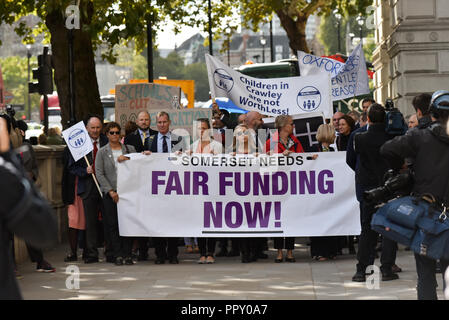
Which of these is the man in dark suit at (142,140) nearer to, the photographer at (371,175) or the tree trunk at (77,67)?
the photographer at (371,175)

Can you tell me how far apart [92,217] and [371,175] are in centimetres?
406

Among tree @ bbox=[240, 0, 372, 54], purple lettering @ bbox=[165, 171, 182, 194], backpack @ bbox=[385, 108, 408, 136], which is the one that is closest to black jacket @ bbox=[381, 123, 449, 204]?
backpack @ bbox=[385, 108, 408, 136]

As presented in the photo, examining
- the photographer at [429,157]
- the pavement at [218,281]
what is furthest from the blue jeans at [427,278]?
the pavement at [218,281]

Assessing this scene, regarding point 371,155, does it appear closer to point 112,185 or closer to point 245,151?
point 245,151

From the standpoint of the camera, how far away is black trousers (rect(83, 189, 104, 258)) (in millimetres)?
12379

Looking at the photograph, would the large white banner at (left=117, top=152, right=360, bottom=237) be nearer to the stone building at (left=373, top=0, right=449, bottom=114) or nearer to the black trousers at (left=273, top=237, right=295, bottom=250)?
the black trousers at (left=273, top=237, right=295, bottom=250)

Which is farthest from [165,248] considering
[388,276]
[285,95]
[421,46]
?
[421,46]

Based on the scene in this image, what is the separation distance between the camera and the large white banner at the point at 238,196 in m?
11.9

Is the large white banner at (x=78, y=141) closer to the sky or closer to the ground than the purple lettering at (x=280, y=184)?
closer to the sky

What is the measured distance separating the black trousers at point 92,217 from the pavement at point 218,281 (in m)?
0.23

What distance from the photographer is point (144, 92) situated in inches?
A: 716

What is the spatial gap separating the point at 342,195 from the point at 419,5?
728 centimetres

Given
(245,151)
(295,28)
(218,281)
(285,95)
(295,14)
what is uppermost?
(295,14)

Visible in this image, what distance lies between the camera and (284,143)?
11.9 metres
